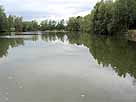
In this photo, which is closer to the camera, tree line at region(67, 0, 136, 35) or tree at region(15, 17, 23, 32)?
tree line at region(67, 0, 136, 35)

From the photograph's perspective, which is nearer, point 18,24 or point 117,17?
point 117,17

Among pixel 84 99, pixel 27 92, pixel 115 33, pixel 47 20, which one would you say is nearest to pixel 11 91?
pixel 27 92

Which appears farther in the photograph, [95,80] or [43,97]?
[95,80]

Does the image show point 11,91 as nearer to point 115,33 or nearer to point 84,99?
point 84,99

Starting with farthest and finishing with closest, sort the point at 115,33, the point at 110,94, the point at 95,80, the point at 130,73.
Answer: the point at 115,33 < the point at 130,73 < the point at 95,80 < the point at 110,94

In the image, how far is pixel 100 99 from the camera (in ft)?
29.1

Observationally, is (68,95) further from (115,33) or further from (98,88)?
(115,33)

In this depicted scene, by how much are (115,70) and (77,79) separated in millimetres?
3561

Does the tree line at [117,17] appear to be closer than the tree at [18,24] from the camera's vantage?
Yes

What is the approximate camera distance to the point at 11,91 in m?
9.88

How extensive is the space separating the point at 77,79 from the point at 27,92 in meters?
3.22

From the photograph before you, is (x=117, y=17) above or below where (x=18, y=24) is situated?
above

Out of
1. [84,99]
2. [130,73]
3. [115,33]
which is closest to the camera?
[84,99]

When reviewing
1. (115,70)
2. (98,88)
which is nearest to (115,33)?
(115,70)
